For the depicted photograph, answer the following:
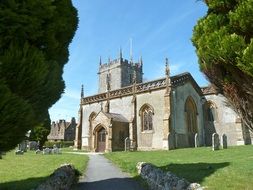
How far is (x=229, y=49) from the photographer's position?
24.3 feet

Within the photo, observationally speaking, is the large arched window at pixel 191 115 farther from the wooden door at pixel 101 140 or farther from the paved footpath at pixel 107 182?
the paved footpath at pixel 107 182

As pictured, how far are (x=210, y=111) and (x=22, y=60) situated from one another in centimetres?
3407

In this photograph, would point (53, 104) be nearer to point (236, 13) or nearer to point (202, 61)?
point (202, 61)

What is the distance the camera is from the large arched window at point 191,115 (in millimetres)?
35875

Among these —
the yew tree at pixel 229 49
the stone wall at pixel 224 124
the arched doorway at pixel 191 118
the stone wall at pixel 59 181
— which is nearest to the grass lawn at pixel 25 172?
the stone wall at pixel 59 181

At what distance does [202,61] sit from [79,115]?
36.6 metres

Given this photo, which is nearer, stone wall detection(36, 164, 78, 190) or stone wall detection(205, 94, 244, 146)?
stone wall detection(36, 164, 78, 190)

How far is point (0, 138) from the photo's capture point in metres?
7.54

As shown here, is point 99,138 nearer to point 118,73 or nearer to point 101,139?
point 101,139

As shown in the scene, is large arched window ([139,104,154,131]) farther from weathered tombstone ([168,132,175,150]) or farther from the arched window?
the arched window

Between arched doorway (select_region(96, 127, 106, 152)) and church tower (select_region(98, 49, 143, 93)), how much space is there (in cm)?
2924

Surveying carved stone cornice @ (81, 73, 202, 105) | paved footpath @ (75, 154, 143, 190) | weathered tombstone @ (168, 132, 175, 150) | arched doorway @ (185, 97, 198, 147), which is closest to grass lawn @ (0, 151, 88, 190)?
paved footpath @ (75, 154, 143, 190)

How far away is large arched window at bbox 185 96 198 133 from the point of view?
35875 mm

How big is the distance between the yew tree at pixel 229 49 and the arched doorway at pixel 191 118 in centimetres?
2738
